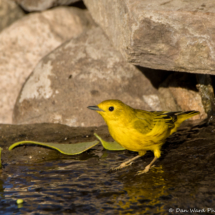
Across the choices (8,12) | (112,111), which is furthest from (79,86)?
(8,12)

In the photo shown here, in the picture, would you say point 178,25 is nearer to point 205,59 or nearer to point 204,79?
point 205,59

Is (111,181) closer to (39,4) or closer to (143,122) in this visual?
(143,122)

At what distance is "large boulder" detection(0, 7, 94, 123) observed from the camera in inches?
262

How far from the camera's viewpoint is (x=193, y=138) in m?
5.07

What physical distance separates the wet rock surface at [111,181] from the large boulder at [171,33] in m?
1.15

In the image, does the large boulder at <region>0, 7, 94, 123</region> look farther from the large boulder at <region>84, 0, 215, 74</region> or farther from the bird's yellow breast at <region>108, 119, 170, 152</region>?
the bird's yellow breast at <region>108, 119, 170, 152</region>

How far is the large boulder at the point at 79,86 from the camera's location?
5891 millimetres

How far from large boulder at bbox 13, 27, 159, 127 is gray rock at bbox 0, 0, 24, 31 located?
78.0 inches

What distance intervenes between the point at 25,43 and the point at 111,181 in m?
4.05

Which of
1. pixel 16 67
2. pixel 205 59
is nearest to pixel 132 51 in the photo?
pixel 205 59

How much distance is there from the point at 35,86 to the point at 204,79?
2.89 metres

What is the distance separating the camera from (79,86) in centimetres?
598

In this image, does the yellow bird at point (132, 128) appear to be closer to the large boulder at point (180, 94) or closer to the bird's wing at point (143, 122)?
the bird's wing at point (143, 122)

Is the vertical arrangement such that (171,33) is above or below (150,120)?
above
